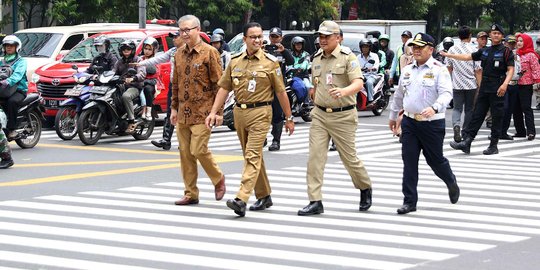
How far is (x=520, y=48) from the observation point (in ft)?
72.4

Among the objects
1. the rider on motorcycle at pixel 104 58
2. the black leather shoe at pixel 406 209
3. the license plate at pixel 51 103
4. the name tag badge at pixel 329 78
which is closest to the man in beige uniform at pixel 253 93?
the name tag badge at pixel 329 78

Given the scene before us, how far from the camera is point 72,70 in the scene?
21.8 metres

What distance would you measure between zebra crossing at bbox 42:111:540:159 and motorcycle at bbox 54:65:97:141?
0.21 m

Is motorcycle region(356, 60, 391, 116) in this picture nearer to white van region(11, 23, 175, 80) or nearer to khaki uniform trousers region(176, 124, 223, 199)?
white van region(11, 23, 175, 80)

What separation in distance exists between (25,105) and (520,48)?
8.95 m

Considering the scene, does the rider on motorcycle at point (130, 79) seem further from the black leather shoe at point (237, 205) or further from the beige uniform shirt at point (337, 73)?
the black leather shoe at point (237, 205)

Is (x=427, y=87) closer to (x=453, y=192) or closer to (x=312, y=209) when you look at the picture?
(x=453, y=192)

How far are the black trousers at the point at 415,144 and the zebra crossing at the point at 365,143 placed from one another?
5628mm

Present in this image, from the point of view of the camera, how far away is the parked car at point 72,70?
2166cm

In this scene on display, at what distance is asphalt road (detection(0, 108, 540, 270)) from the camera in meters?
9.21

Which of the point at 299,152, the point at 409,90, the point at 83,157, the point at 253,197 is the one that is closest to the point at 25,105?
the point at 83,157

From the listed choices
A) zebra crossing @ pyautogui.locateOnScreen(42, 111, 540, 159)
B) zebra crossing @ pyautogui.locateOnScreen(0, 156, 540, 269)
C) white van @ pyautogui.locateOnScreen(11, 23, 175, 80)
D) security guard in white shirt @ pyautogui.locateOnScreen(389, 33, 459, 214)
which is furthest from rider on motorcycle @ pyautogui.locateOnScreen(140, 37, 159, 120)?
security guard in white shirt @ pyautogui.locateOnScreen(389, 33, 459, 214)

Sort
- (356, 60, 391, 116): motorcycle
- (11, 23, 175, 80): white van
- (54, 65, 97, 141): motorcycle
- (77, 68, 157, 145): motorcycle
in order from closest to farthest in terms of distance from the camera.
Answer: (77, 68, 157, 145): motorcycle
(54, 65, 97, 141): motorcycle
(11, 23, 175, 80): white van
(356, 60, 391, 116): motorcycle

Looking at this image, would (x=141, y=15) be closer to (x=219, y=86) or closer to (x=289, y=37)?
(x=289, y=37)
